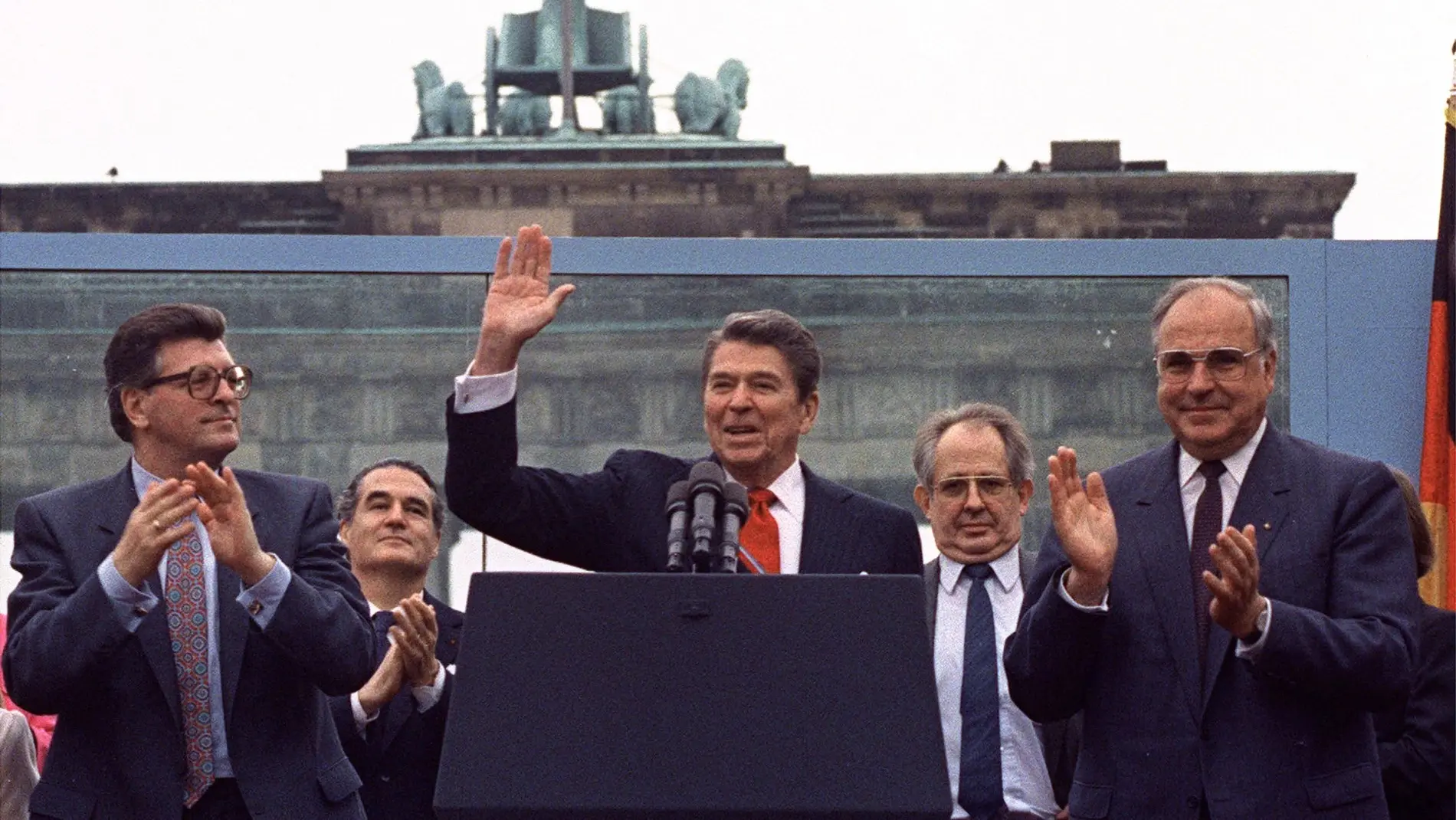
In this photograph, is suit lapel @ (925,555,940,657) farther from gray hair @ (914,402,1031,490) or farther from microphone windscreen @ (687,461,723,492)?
microphone windscreen @ (687,461,723,492)

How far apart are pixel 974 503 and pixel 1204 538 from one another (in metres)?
0.94

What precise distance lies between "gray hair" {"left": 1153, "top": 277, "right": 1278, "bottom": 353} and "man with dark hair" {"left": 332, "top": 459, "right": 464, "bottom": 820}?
1.70 m

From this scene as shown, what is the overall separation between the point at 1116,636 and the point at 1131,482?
0.31m

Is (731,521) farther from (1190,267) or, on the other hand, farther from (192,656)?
(1190,267)

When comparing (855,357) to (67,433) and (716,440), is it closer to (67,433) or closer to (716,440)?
(67,433)

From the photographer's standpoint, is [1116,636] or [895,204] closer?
[1116,636]

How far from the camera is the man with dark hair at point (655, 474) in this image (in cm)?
374

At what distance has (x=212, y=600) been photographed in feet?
13.0

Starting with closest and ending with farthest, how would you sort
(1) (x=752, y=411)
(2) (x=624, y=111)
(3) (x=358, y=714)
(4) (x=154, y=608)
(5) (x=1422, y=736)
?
(4) (x=154, y=608) → (1) (x=752, y=411) → (5) (x=1422, y=736) → (3) (x=358, y=714) → (2) (x=624, y=111)

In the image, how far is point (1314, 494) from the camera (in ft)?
12.3

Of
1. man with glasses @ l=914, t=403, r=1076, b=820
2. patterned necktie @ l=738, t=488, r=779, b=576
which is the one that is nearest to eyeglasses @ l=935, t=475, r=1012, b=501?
man with glasses @ l=914, t=403, r=1076, b=820

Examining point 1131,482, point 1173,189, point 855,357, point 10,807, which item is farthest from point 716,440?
point 1173,189

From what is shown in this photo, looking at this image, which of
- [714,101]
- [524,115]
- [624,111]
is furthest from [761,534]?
[624,111]

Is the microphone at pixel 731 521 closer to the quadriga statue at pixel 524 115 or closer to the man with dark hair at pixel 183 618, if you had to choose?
the man with dark hair at pixel 183 618
